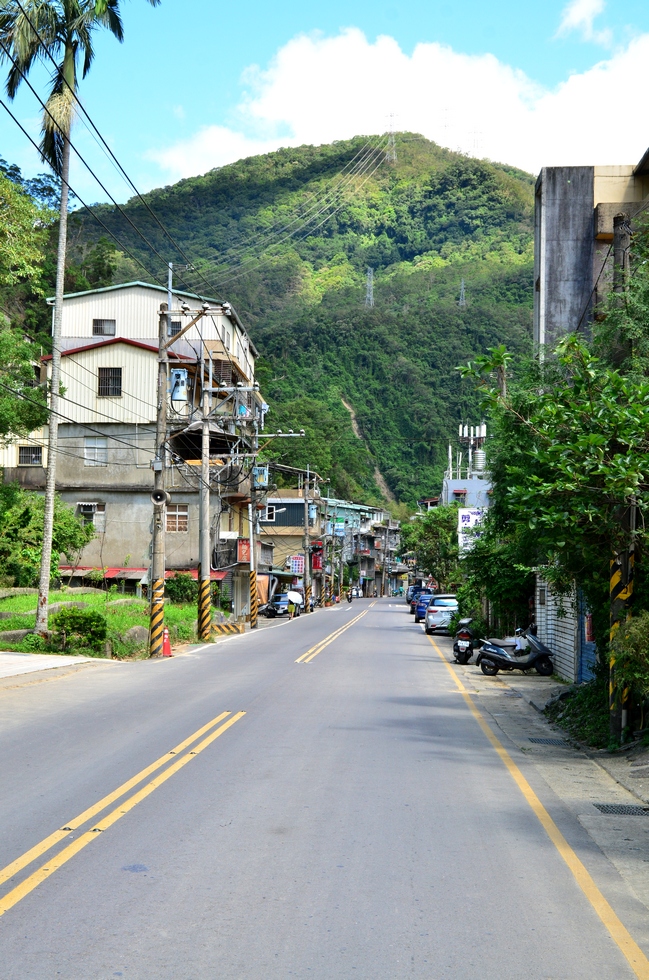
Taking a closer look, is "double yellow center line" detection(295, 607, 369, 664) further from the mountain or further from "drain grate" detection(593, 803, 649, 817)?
the mountain

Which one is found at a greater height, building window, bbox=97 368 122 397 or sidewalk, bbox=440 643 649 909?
building window, bbox=97 368 122 397

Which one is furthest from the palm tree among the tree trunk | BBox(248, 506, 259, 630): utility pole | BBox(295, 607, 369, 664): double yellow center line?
BBox(248, 506, 259, 630): utility pole

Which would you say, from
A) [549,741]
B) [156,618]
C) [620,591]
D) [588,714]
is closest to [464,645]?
[156,618]

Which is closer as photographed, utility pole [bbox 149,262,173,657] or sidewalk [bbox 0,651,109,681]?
sidewalk [bbox 0,651,109,681]

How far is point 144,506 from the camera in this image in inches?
1986

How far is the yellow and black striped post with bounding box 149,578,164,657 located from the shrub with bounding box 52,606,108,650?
1387 mm

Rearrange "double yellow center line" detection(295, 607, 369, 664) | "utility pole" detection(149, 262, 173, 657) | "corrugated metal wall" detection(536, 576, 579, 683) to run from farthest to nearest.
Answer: "utility pole" detection(149, 262, 173, 657) → "double yellow center line" detection(295, 607, 369, 664) → "corrugated metal wall" detection(536, 576, 579, 683)

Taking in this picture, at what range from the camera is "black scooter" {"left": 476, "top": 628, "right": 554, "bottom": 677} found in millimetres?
24391

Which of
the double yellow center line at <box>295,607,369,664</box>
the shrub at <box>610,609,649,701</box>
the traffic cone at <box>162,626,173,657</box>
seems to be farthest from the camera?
the traffic cone at <box>162,626,173,657</box>

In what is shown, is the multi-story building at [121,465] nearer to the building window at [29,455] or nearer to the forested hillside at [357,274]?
the building window at [29,455]

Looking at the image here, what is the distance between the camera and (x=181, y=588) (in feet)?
154

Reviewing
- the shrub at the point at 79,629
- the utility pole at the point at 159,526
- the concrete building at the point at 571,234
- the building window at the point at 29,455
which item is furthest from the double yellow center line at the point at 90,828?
the building window at the point at 29,455

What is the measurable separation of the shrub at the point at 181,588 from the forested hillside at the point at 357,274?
24.7 m

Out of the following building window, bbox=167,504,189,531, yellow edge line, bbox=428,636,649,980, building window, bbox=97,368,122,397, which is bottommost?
yellow edge line, bbox=428,636,649,980
